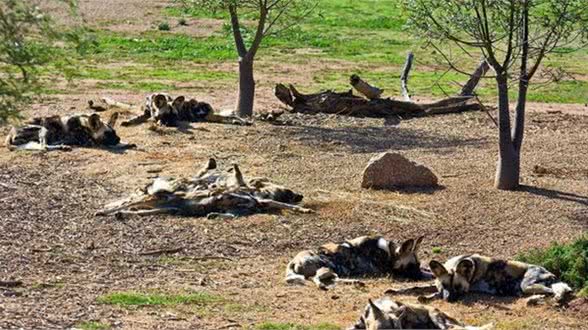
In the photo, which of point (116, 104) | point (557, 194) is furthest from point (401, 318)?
point (116, 104)

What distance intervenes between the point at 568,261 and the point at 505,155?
501 cm

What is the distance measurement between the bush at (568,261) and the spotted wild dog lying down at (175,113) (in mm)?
10148

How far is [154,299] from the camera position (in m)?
12.4

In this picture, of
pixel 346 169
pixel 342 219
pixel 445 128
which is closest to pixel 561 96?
pixel 445 128

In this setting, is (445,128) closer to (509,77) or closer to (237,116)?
(237,116)

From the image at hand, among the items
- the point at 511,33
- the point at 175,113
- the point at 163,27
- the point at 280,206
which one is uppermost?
the point at 511,33

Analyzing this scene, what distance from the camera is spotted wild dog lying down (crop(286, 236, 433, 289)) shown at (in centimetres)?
1388

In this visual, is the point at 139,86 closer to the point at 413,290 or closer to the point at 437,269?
the point at 413,290

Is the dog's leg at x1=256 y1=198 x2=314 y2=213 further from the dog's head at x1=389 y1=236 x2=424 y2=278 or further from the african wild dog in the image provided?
the african wild dog

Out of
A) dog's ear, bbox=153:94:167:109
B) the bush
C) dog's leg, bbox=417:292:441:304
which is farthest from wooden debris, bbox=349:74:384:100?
dog's leg, bbox=417:292:441:304

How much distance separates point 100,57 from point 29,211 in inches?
758

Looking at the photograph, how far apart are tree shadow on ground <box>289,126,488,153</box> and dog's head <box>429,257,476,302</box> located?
27.1 ft

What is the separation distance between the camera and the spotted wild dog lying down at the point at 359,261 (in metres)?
13.9

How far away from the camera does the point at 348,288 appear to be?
44.4ft
